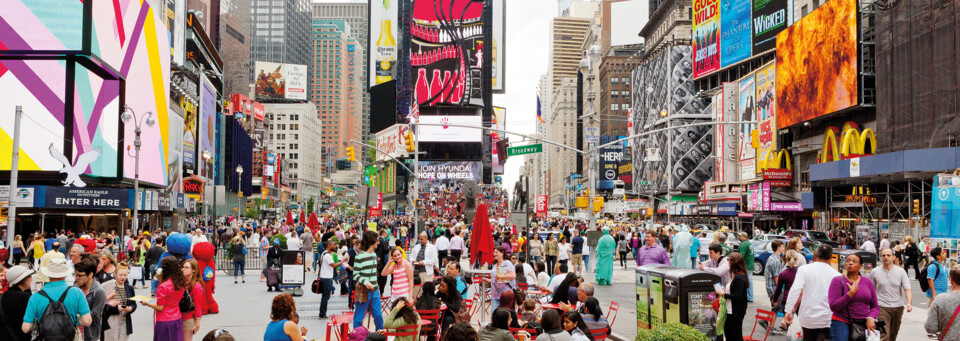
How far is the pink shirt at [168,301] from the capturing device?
29.1 ft

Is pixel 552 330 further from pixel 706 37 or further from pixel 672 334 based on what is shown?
pixel 706 37

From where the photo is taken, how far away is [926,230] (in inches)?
1468

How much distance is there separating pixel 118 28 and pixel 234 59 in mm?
117514

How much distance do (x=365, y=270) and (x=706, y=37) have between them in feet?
257

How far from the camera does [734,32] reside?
76250 mm

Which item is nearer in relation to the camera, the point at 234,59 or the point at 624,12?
the point at 624,12

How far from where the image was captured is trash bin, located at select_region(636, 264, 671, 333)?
10.9m

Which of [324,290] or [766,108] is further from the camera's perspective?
[766,108]

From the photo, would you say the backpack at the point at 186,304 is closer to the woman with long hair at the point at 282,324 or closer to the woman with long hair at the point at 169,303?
the woman with long hair at the point at 169,303

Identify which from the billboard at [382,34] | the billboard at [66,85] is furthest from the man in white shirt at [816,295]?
the billboard at [382,34]

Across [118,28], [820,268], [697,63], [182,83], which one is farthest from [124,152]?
[697,63]

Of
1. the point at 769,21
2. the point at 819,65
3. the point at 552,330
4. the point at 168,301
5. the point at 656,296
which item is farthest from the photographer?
the point at 769,21

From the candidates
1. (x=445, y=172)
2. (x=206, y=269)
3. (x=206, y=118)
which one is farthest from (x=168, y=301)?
(x=445, y=172)

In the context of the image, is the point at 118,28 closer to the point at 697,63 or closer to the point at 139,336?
the point at 139,336
